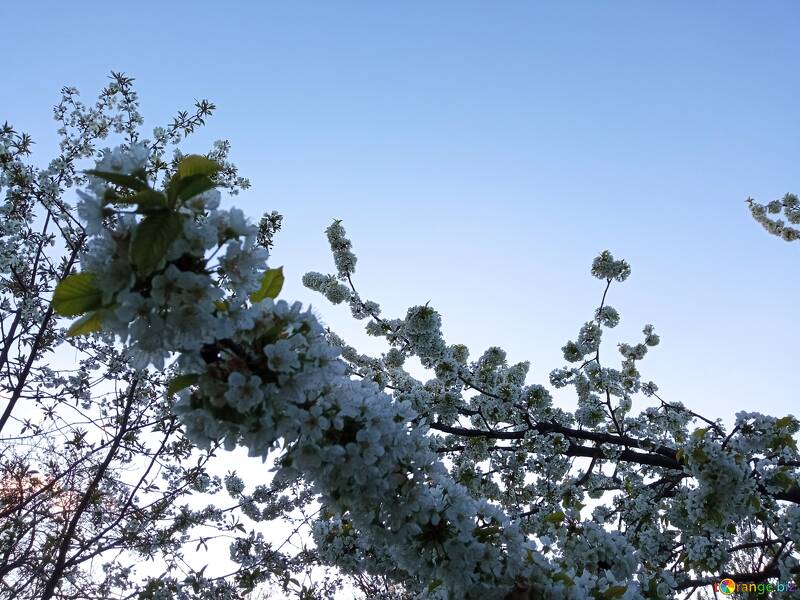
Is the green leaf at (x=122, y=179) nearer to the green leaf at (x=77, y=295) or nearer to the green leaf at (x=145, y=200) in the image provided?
the green leaf at (x=145, y=200)

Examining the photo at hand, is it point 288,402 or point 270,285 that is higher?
point 270,285

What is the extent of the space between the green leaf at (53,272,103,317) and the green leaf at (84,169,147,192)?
31 cm

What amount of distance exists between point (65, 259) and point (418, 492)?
18.1 ft

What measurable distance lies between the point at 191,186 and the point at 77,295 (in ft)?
1.68

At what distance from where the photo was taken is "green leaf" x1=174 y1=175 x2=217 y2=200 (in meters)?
1.64

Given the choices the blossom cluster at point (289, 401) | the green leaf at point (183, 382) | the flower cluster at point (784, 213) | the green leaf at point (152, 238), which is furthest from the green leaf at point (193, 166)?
the flower cluster at point (784, 213)

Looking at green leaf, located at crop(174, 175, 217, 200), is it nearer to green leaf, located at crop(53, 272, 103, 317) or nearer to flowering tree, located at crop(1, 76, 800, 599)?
flowering tree, located at crop(1, 76, 800, 599)

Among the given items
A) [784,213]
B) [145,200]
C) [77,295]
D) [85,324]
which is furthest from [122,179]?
[784,213]

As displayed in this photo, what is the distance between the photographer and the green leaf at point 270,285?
2027mm

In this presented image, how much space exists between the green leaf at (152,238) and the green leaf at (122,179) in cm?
13

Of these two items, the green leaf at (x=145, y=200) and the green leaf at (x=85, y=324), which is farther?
the green leaf at (x=85, y=324)

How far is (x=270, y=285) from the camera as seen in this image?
2053 millimetres

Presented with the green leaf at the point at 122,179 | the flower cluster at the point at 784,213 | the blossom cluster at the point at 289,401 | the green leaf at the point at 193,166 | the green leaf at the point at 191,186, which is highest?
the flower cluster at the point at 784,213

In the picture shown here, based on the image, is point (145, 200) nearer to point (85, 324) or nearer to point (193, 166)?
point (193, 166)
